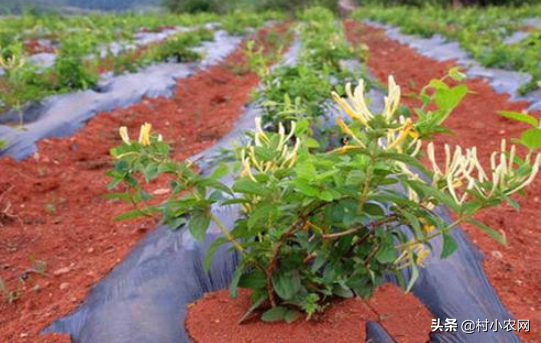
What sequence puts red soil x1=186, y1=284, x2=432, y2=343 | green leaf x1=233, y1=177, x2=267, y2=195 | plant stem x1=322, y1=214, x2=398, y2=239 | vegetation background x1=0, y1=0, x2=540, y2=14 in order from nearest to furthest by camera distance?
1. green leaf x1=233, y1=177, x2=267, y2=195
2. plant stem x1=322, y1=214, x2=398, y2=239
3. red soil x1=186, y1=284, x2=432, y2=343
4. vegetation background x1=0, y1=0, x2=540, y2=14

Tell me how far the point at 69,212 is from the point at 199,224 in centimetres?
215

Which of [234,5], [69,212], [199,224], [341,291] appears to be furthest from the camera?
[234,5]

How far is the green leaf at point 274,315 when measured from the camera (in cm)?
177

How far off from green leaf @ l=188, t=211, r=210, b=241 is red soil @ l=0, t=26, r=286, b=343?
50cm

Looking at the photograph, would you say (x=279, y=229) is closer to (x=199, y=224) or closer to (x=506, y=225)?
(x=199, y=224)

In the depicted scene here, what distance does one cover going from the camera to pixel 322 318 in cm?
181

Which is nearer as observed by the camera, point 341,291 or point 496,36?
point 341,291

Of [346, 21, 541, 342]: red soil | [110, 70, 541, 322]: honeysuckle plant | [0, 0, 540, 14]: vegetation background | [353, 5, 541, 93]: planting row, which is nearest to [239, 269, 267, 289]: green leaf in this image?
[110, 70, 541, 322]: honeysuckle plant

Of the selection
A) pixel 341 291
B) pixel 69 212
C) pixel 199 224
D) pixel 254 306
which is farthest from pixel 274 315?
pixel 69 212

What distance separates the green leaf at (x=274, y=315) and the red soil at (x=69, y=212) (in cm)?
71

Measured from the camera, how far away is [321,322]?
179 centimetres

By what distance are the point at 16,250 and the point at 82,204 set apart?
69 centimetres

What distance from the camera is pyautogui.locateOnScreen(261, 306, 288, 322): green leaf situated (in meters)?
1.77

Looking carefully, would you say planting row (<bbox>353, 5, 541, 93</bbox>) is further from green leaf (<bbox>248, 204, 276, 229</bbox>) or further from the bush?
the bush
